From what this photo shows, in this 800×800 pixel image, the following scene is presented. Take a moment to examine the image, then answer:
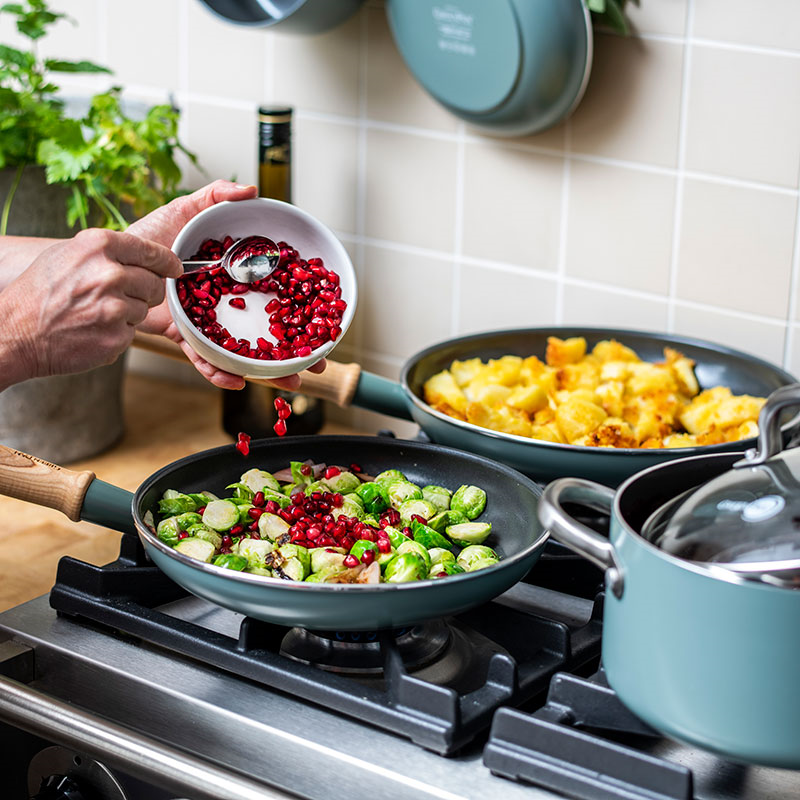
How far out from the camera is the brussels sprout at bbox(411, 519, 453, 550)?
103 centimetres

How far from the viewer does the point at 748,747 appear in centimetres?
75

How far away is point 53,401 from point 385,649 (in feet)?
2.57

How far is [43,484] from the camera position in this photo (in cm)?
108

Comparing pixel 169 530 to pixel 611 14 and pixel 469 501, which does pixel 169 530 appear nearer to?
pixel 469 501

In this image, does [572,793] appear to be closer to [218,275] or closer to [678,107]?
[218,275]

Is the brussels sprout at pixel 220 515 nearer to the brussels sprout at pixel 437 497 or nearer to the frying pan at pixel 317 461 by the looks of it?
the frying pan at pixel 317 461

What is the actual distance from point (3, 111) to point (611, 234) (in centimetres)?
80

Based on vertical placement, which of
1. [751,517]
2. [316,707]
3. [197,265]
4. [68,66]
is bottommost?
[316,707]

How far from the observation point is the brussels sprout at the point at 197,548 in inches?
37.8

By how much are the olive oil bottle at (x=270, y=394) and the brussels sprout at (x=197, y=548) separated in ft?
2.06

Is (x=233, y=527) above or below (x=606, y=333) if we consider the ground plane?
below

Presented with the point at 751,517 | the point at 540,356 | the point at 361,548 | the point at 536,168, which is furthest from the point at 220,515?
the point at 536,168

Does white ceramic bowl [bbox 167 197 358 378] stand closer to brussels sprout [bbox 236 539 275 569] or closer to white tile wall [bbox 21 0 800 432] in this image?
brussels sprout [bbox 236 539 275 569]

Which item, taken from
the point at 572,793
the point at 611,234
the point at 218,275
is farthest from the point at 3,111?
the point at 572,793
